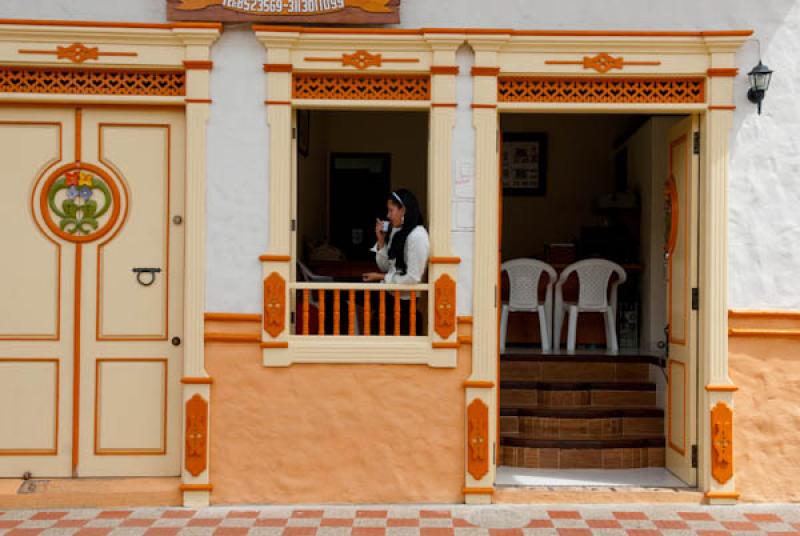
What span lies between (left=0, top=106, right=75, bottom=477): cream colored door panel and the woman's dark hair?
1995mm

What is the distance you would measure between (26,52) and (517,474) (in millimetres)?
3995

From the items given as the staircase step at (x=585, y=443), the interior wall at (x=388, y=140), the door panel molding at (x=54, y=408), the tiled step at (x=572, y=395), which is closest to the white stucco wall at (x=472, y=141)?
the door panel molding at (x=54, y=408)

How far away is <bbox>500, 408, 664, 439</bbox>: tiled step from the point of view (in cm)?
584

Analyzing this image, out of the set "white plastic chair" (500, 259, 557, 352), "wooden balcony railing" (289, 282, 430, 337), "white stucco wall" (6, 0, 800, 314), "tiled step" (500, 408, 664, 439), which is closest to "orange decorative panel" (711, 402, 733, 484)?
"white stucco wall" (6, 0, 800, 314)

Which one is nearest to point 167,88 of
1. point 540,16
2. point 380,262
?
point 380,262

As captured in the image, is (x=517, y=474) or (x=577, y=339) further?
(x=577, y=339)

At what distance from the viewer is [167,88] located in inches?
199

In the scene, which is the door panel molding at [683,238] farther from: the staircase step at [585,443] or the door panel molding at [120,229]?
the door panel molding at [120,229]

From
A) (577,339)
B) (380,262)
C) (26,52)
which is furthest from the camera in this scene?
(577,339)

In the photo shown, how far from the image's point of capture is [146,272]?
5133 mm

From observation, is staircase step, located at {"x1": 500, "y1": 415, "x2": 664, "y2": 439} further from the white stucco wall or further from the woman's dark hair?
the woman's dark hair

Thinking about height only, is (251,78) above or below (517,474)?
above

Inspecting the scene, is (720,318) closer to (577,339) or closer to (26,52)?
(577,339)

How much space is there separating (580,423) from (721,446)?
108cm
